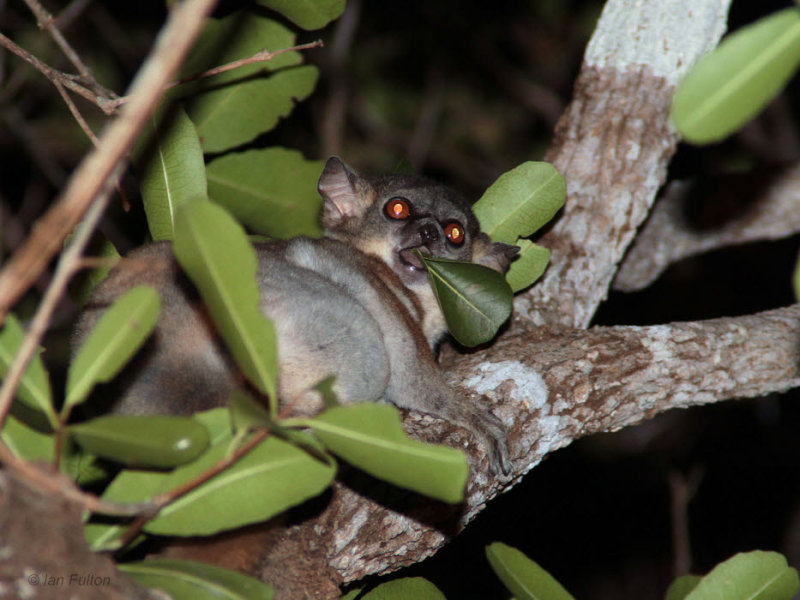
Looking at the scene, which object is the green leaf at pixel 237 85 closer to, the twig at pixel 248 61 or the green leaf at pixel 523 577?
the twig at pixel 248 61

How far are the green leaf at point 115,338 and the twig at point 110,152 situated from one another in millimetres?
285

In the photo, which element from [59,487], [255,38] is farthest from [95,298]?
[255,38]

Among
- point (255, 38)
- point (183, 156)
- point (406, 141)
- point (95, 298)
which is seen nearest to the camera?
point (95, 298)

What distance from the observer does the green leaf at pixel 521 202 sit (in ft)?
10.6

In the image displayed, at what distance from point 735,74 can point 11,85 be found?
14.3ft

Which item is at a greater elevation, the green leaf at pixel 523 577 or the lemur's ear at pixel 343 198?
the lemur's ear at pixel 343 198

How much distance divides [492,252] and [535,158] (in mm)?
3981

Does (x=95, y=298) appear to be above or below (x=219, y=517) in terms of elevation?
above

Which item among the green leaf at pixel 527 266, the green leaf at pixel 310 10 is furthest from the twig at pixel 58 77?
the green leaf at pixel 527 266

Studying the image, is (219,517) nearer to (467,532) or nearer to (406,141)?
(467,532)

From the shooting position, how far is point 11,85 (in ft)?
15.0

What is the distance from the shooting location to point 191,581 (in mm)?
1626

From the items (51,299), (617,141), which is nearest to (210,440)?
(51,299)

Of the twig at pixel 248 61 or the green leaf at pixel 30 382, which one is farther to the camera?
the twig at pixel 248 61
